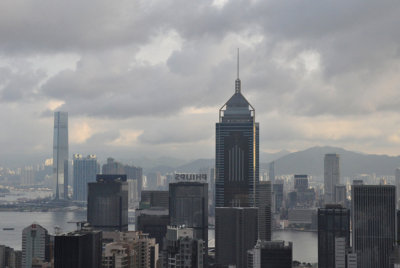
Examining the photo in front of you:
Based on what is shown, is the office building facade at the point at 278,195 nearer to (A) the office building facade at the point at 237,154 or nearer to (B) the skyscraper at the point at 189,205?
(A) the office building facade at the point at 237,154

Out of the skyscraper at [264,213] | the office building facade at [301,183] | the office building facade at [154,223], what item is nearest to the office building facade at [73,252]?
the office building facade at [154,223]

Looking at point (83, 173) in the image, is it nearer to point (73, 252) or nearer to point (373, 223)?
point (373, 223)

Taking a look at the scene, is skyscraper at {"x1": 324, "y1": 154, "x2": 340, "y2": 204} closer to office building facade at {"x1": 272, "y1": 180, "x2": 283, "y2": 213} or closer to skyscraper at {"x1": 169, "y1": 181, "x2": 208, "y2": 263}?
office building facade at {"x1": 272, "y1": 180, "x2": 283, "y2": 213}

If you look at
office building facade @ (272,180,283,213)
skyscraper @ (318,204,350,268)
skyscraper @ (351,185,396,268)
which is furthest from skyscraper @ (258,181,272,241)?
office building facade @ (272,180,283,213)

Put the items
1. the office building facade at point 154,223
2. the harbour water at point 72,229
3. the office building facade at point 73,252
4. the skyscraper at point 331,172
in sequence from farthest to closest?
the skyscraper at point 331,172
the office building facade at point 154,223
the harbour water at point 72,229
the office building facade at point 73,252

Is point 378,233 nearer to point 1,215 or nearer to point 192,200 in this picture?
point 192,200

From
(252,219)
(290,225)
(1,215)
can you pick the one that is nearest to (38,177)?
(1,215)
